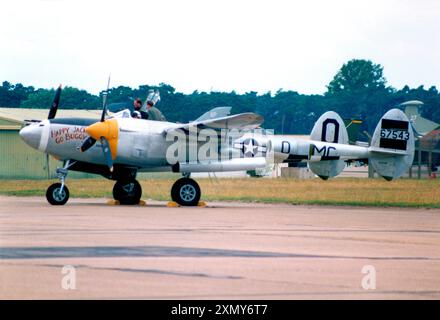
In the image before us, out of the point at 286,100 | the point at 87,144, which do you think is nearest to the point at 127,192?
the point at 87,144

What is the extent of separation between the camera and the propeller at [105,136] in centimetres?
2330

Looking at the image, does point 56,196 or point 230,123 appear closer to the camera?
point 56,196

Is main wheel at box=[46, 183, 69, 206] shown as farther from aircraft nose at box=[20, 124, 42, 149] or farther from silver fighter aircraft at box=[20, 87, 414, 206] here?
aircraft nose at box=[20, 124, 42, 149]

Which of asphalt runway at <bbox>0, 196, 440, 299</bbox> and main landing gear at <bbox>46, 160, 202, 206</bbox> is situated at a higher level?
main landing gear at <bbox>46, 160, 202, 206</bbox>

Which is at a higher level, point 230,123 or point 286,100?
point 286,100

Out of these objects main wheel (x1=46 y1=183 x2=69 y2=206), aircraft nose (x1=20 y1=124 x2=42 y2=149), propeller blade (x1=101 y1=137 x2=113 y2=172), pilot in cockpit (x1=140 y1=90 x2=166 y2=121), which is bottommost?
main wheel (x1=46 y1=183 x2=69 y2=206)

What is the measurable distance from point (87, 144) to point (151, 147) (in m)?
1.62

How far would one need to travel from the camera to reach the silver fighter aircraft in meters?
23.5

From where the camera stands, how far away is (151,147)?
24.1 metres

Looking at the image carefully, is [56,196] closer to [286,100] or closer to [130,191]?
[130,191]

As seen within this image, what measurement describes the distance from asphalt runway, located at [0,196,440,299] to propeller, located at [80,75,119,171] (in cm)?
366

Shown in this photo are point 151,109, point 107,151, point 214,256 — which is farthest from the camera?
point 151,109

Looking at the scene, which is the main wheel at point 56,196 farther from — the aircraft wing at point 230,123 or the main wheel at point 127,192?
the aircraft wing at point 230,123

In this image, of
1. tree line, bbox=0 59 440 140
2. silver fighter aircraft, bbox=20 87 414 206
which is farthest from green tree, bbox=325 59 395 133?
silver fighter aircraft, bbox=20 87 414 206
